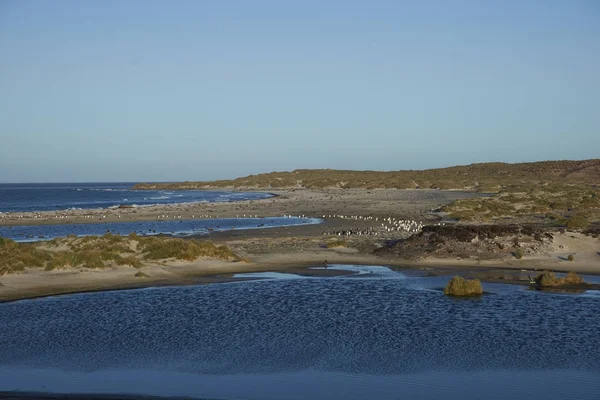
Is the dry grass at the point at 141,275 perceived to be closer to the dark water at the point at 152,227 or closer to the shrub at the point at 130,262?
the shrub at the point at 130,262

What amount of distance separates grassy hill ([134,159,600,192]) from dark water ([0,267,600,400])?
→ 8740cm

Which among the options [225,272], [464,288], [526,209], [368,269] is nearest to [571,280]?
[464,288]

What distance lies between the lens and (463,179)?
456 feet

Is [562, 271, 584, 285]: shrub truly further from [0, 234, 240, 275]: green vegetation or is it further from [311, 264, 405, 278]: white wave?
[0, 234, 240, 275]: green vegetation

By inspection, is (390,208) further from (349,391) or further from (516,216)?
(349,391)

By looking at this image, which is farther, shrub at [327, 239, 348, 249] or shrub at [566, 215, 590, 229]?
shrub at [566, 215, 590, 229]

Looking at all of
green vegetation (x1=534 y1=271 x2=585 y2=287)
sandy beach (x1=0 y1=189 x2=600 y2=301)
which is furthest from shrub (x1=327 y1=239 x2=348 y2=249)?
green vegetation (x1=534 y1=271 x2=585 y2=287)

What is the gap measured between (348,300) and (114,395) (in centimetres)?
1107

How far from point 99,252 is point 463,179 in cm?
11782

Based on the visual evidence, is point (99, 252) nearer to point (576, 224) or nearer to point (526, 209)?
point (576, 224)

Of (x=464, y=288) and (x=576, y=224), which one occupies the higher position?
(x=576, y=224)

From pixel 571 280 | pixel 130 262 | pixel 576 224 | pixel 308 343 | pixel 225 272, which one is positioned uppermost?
pixel 576 224

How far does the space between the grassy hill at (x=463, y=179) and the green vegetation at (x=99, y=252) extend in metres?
80.8

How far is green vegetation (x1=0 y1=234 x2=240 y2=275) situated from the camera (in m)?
27.8
